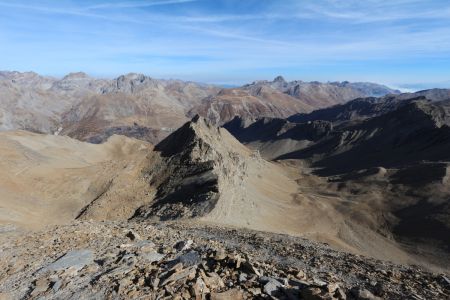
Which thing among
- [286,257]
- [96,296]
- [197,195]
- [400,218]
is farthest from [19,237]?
[400,218]

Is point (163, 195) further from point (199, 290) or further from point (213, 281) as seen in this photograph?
point (199, 290)

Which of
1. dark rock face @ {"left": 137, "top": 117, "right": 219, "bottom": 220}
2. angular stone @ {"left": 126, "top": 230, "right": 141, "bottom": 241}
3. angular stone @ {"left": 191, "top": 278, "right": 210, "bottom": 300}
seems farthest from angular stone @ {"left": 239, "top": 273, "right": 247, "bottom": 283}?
dark rock face @ {"left": 137, "top": 117, "right": 219, "bottom": 220}

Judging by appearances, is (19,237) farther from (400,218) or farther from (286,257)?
(400,218)

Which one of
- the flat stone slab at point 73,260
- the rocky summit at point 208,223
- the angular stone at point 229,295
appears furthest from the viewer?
the flat stone slab at point 73,260

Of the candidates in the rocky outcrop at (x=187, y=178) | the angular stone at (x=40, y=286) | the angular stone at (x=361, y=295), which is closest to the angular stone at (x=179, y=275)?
the angular stone at (x=40, y=286)

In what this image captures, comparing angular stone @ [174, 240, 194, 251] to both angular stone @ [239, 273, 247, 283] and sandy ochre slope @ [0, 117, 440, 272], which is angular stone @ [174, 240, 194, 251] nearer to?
angular stone @ [239, 273, 247, 283]

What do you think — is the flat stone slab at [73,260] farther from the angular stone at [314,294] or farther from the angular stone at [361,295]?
the angular stone at [361,295]
